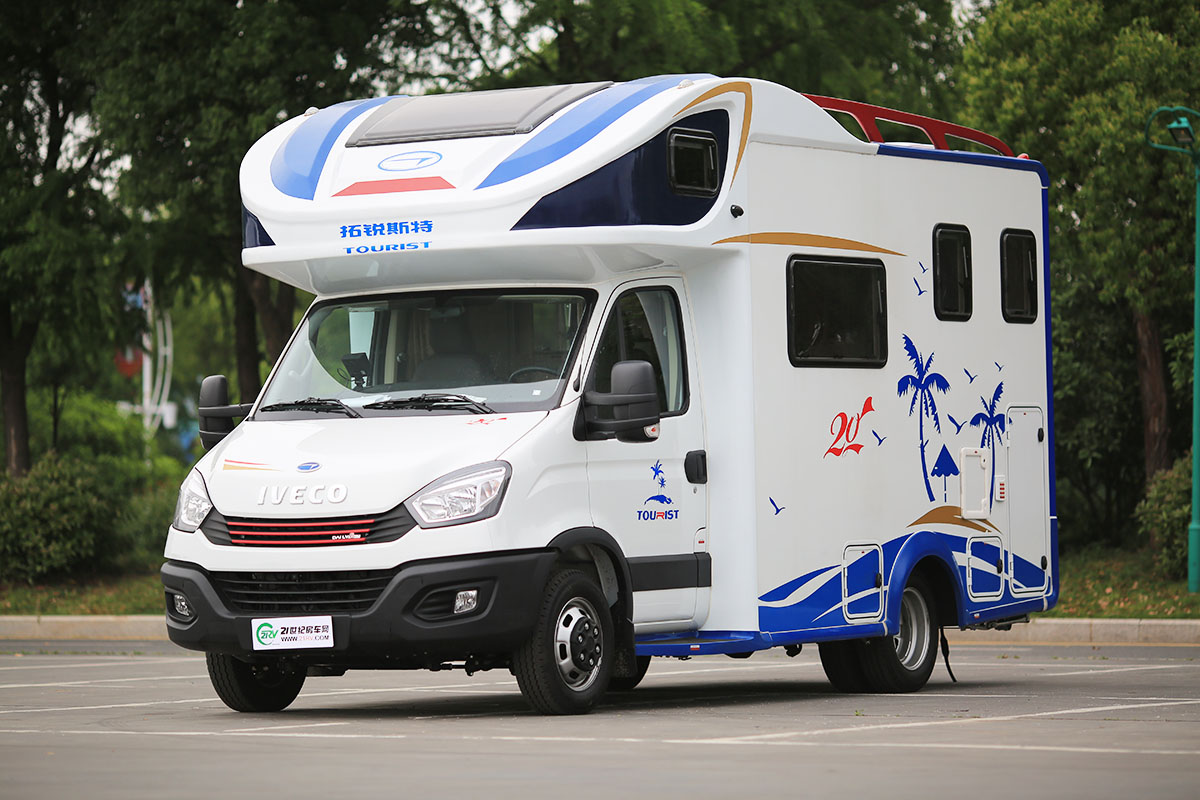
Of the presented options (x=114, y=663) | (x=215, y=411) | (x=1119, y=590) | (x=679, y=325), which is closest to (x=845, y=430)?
(x=679, y=325)

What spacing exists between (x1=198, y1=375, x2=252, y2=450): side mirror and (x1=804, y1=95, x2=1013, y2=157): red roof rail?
389cm

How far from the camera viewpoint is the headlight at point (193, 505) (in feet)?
38.1

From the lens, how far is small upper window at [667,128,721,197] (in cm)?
1212

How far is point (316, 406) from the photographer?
1202 cm

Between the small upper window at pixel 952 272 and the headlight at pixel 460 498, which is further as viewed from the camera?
the small upper window at pixel 952 272

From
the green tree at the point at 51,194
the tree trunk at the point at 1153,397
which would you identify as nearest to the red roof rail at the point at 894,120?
the tree trunk at the point at 1153,397

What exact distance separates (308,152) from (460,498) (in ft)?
8.50

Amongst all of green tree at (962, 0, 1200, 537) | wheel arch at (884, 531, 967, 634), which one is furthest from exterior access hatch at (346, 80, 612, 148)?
green tree at (962, 0, 1200, 537)

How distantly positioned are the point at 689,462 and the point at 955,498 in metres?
2.61

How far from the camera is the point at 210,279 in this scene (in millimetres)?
27828

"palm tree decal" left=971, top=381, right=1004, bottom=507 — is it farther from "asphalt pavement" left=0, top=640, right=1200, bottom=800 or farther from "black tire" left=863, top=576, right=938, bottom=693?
"asphalt pavement" left=0, top=640, right=1200, bottom=800

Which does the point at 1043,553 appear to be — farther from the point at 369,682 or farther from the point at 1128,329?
the point at 1128,329

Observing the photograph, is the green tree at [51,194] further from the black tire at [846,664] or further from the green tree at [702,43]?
the black tire at [846,664]

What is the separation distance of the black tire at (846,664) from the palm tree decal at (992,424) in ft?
4.83
